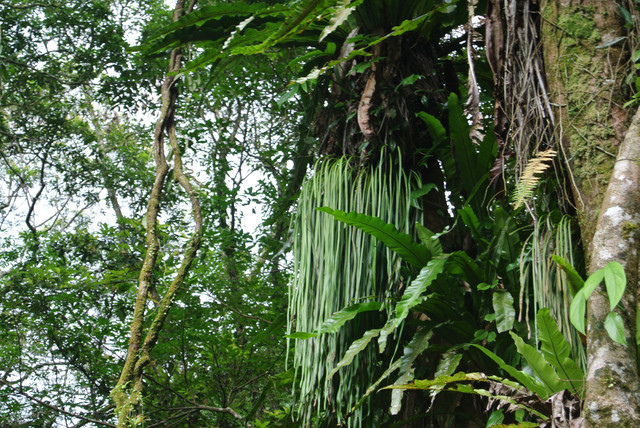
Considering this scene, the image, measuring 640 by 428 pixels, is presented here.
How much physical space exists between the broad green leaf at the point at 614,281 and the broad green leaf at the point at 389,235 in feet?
2.60

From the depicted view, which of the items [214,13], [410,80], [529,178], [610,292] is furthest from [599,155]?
[214,13]

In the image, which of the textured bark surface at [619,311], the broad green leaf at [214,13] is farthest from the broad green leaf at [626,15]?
the broad green leaf at [214,13]

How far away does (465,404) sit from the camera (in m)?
2.10

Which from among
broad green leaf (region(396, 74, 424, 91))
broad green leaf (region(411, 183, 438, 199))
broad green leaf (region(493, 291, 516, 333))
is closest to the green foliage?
broad green leaf (region(493, 291, 516, 333))

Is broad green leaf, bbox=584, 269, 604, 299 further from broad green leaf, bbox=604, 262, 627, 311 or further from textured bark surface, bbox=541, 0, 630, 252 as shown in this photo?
textured bark surface, bbox=541, 0, 630, 252

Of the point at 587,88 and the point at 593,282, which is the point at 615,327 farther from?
the point at 587,88

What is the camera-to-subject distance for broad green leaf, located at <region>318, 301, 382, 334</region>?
2.01m

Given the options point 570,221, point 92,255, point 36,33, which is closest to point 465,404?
point 570,221

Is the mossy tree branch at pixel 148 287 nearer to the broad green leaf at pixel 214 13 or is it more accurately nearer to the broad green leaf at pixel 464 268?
the broad green leaf at pixel 214 13

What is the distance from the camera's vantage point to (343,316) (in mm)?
2061

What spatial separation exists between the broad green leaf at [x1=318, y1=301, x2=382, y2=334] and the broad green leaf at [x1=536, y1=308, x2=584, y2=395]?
0.63 metres

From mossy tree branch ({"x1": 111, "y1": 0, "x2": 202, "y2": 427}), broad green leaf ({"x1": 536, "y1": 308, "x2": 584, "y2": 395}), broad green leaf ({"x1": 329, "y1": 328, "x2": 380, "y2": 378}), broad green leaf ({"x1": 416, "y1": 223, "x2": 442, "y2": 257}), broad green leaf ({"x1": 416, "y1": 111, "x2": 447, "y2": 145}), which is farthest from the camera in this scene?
broad green leaf ({"x1": 416, "y1": 111, "x2": 447, "y2": 145})

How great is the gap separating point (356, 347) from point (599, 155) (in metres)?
0.92

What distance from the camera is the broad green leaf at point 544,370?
1576mm
